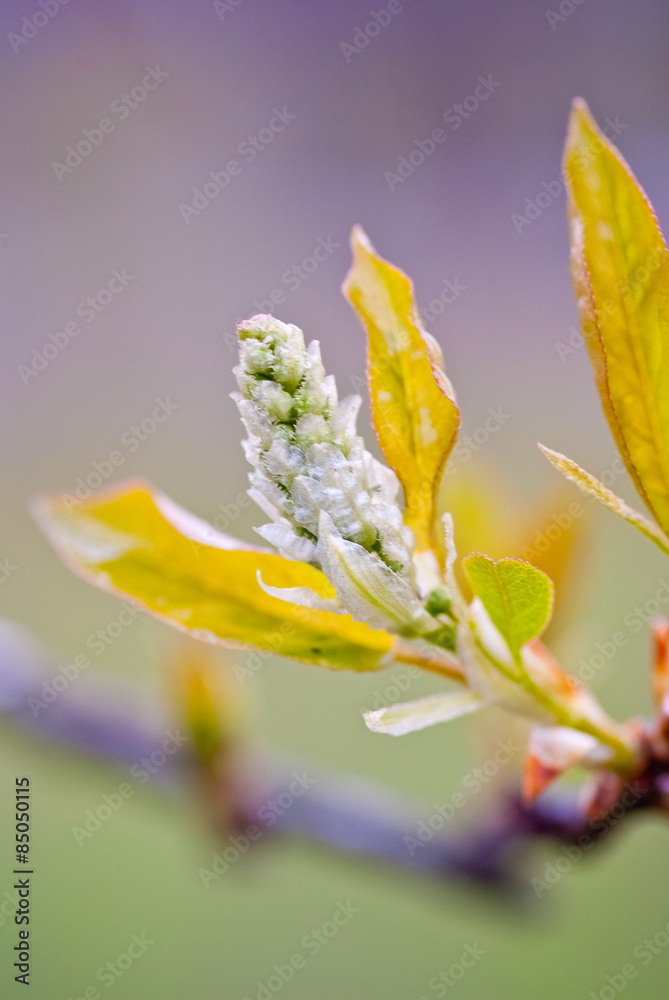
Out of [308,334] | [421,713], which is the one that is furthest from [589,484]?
[308,334]

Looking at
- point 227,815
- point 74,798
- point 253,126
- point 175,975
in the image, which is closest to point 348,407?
point 227,815

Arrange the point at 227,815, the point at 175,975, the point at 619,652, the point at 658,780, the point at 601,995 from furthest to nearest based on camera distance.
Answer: the point at 619,652, the point at 175,975, the point at 601,995, the point at 227,815, the point at 658,780

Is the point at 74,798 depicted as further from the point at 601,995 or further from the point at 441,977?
the point at 601,995

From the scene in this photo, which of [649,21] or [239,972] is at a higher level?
[649,21]

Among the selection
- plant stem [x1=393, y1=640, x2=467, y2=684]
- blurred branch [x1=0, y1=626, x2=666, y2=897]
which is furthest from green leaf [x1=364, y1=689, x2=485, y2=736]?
blurred branch [x1=0, y1=626, x2=666, y2=897]

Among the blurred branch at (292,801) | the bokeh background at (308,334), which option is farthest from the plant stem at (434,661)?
the bokeh background at (308,334)

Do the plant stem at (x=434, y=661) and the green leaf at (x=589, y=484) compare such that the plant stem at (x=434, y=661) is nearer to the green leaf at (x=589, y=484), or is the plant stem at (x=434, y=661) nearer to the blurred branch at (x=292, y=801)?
the green leaf at (x=589, y=484)

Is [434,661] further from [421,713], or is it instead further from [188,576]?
[188,576]
